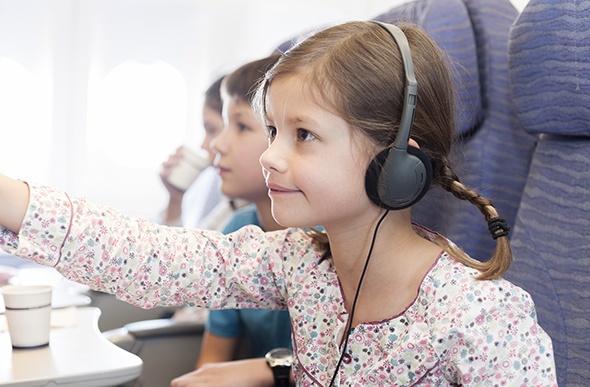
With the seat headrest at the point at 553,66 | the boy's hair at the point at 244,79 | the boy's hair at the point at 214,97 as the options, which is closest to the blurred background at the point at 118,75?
the boy's hair at the point at 214,97

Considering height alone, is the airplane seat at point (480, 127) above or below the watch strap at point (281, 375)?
above

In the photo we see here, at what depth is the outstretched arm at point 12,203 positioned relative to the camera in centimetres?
82

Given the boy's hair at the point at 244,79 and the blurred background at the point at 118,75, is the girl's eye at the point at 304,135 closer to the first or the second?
the boy's hair at the point at 244,79

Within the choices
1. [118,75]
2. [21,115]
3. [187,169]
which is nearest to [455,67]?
[187,169]

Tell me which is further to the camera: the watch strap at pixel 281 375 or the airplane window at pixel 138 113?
the airplane window at pixel 138 113

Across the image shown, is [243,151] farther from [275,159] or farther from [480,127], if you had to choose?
[275,159]

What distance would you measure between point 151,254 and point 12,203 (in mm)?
192

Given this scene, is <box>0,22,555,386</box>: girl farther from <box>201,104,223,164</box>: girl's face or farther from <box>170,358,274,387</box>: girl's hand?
<box>201,104,223,164</box>: girl's face

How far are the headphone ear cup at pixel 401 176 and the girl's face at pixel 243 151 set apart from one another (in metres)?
0.72

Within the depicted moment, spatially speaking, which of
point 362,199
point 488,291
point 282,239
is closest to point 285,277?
point 282,239

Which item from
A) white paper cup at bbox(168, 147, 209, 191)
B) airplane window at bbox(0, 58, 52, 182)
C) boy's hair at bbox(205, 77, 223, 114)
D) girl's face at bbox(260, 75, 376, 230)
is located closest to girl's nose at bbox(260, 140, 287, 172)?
girl's face at bbox(260, 75, 376, 230)

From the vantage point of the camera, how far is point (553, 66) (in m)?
1.07

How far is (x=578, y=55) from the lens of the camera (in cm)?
103

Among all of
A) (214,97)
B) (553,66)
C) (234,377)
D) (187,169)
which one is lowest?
(234,377)
